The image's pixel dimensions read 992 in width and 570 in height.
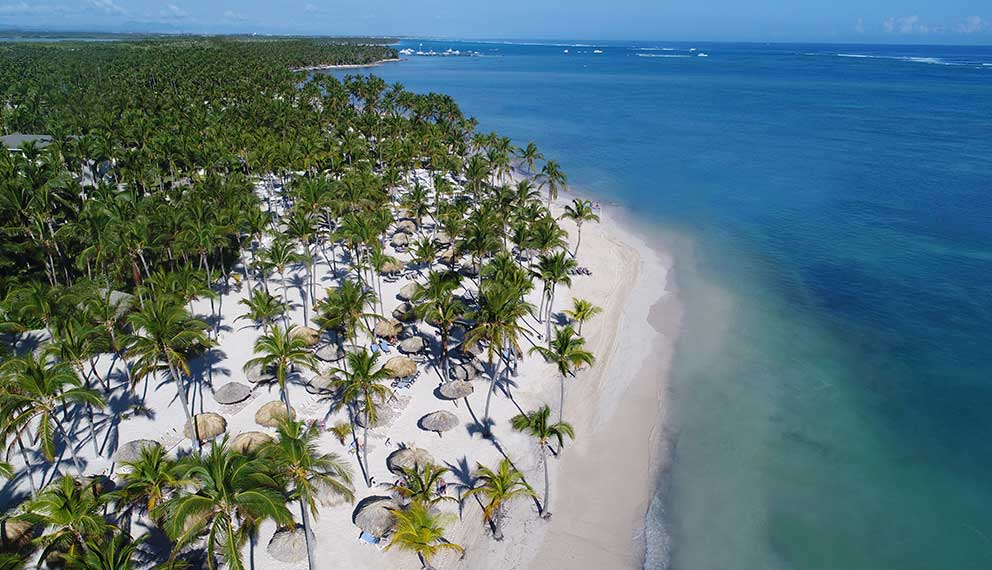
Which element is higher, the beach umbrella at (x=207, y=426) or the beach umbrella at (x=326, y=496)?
the beach umbrella at (x=207, y=426)

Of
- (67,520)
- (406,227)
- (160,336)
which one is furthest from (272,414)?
(406,227)

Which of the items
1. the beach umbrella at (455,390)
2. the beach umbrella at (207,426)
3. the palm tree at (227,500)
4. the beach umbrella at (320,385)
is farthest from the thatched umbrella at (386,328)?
the palm tree at (227,500)

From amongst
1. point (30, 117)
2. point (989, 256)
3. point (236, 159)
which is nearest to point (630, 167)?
point (989, 256)

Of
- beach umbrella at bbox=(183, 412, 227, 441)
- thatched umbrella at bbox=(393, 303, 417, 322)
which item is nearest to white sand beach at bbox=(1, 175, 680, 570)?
beach umbrella at bbox=(183, 412, 227, 441)

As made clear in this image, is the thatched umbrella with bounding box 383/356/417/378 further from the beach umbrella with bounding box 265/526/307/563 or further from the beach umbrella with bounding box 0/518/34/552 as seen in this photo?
the beach umbrella with bounding box 0/518/34/552

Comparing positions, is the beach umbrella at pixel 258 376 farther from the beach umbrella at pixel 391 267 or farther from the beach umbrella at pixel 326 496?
the beach umbrella at pixel 391 267

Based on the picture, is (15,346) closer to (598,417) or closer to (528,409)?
(528,409)

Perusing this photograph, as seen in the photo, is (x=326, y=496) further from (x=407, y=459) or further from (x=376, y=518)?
(x=407, y=459)
